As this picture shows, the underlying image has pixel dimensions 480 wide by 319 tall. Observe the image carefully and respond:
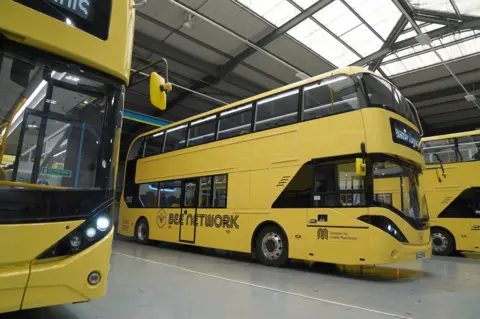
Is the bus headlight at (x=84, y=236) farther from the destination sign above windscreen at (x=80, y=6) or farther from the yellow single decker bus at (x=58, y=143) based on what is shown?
the destination sign above windscreen at (x=80, y=6)

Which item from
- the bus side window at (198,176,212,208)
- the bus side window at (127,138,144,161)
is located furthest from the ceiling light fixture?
the bus side window at (198,176,212,208)

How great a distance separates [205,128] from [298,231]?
3.96m

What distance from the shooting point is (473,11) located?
975 cm

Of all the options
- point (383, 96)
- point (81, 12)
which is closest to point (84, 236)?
point (81, 12)

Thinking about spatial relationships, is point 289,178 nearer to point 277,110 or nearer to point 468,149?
point 277,110

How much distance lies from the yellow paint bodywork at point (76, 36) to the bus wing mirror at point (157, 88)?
12.2 inches

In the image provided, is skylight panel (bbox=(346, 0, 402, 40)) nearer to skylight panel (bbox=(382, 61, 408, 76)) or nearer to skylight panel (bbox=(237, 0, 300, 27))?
skylight panel (bbox=(237, 0, 300, 27))

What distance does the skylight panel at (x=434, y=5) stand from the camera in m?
9.58

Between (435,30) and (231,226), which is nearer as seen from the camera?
(231,226)

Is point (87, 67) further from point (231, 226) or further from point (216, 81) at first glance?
point (216, 81)

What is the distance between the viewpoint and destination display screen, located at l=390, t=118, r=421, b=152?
5742mm

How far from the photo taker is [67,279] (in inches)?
97.5

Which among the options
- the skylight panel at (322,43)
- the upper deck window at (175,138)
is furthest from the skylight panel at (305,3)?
the upper deck window at (175,138)

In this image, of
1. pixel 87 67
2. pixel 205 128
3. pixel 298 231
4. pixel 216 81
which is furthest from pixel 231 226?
pixel 216 81
